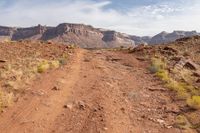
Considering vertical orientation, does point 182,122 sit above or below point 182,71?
below

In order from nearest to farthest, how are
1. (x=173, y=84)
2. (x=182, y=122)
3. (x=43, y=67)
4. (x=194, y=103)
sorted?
(x=182, y=122) < (x=194, y=103) < (x=173, y=84) < (x=43, y=67)

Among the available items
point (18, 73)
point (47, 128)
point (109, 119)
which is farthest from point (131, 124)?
point (18, 73)

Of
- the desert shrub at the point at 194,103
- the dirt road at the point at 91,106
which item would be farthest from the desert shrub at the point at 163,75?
the desert shrub at the point at 194,103

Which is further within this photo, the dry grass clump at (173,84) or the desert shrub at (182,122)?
the dry grass clump at (173,84)

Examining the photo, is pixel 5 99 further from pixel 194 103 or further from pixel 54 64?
pixel 54 64

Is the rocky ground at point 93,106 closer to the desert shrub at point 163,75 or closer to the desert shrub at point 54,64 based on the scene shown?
the desert shrub at point 163,75

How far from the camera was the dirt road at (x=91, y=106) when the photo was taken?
1248 centimetres

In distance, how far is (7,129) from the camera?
12.0 metres

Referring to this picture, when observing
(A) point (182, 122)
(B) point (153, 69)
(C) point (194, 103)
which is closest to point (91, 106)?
(A) point (182, 122)

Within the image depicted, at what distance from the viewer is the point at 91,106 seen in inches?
574

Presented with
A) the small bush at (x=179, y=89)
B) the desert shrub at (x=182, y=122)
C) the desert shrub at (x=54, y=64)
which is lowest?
the desert shrub at (x=182, y=122)

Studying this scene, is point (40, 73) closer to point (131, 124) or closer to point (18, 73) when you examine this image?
point (18, 73)

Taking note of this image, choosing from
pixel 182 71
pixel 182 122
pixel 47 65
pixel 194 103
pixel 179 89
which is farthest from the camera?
pixel 182 71

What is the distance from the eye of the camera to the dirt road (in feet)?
40.9
